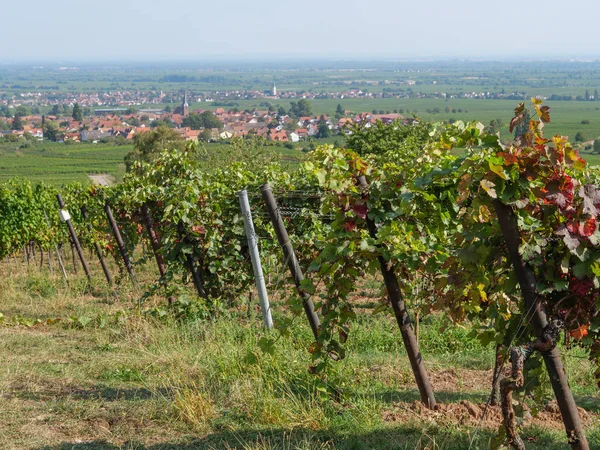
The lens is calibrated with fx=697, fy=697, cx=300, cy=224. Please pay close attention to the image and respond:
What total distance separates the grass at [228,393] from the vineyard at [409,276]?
0.10ft

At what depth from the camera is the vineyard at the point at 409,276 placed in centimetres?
342

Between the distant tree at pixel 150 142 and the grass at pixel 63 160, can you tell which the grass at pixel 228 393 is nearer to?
the distant tree at pixel 150 142

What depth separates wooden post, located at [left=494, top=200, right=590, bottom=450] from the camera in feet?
11.3

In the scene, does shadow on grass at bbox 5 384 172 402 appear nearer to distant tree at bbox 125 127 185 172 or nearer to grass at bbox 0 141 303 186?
distant tree at bbox 125 127 185 172

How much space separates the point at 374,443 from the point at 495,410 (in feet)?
3.38

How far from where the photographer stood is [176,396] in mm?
4988

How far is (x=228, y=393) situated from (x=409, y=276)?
176 cm

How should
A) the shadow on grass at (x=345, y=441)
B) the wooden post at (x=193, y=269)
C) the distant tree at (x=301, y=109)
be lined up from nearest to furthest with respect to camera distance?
the shadow on grass at (x=345, y=441), the wooden post at (x=193, y=269), the distant tree at (x=301, y=109)

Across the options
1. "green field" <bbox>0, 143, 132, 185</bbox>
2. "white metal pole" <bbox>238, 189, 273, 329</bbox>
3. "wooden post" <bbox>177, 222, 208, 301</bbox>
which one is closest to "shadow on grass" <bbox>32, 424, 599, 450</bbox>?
"white metal pole" <bbox>238, 189, 273, 329</bbox>

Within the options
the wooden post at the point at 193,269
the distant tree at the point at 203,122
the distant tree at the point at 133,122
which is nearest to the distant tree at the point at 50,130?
the distant tree at the point at 133,122

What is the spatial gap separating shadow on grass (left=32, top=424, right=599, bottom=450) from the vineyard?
26mm

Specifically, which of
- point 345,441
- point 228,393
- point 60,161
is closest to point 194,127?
point 60,161

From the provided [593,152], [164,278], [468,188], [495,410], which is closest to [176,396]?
[495,410]

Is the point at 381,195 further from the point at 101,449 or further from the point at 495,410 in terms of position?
the point at 101,449
